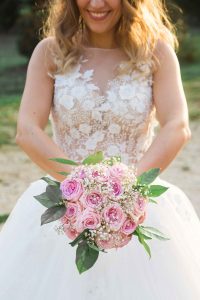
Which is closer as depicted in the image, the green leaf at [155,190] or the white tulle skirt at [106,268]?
the green leaf at [155,190]

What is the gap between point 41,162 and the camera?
126 inches

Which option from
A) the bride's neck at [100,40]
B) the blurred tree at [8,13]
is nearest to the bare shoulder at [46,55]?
the bride's neck at [100,40]

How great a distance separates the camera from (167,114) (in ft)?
10.6

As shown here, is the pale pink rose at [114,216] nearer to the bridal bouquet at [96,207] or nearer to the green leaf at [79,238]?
the bridal bouquet at [96,207]

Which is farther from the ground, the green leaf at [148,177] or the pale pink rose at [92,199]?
the pale pink rose at [92,199]

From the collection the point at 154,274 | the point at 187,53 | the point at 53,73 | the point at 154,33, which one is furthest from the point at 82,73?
the point at 187,53

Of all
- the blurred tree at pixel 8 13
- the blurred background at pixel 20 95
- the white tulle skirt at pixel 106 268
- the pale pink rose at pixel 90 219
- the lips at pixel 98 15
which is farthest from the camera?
the blurred tree at pixel 8 13

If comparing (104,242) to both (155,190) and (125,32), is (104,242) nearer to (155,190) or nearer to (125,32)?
(155,190)

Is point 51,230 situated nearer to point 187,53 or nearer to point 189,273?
point 189,273

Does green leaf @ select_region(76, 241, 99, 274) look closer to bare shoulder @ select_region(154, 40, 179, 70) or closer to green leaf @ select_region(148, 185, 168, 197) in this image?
green leaf @ select_region(148, 185, 168, 197)

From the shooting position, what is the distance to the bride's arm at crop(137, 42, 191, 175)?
3.15 metres

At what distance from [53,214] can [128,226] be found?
0.28m

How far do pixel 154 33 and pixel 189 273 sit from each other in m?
1.11

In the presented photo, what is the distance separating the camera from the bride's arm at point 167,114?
124 inches
